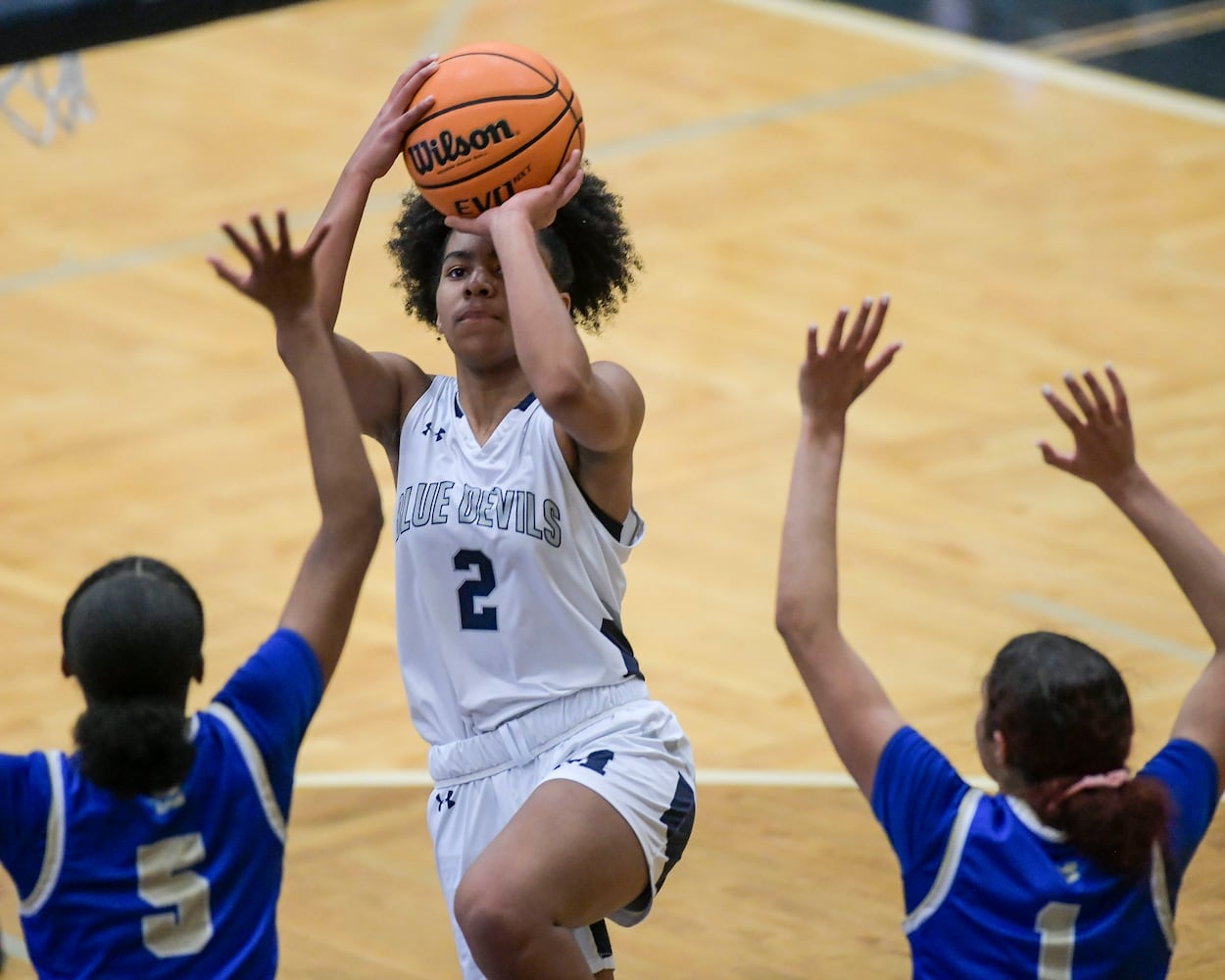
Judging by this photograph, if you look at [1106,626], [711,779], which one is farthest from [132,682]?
[1106,626]

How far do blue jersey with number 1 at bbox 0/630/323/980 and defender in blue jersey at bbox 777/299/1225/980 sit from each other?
85 centimetres

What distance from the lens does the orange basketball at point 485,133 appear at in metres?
4.29

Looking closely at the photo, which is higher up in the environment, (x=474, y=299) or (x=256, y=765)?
(x=474, y=299)

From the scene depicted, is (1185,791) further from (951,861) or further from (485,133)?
(485,133)

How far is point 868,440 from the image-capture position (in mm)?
8508

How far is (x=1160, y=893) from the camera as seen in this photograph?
305cm

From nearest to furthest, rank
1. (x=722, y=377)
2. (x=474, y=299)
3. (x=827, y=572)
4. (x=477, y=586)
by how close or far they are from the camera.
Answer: (x=827, y=572) < (x=477, y=586) < (x=474, y=299) < (x=722, y=377)

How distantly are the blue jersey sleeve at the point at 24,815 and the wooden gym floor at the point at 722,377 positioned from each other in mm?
2302

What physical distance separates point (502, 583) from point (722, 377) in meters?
4.98

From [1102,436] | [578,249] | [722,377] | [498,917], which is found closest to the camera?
[1102,436]

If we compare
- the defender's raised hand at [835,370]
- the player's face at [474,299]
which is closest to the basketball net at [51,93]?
the player's face at [474,299]

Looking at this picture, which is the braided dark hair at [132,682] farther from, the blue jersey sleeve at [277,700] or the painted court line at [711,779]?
the painted court line at [711,779]

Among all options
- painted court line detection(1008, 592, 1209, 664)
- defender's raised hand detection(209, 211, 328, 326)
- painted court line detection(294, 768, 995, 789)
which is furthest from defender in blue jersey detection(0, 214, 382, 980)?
painted court line detection(1008, 592, 1209, 664)

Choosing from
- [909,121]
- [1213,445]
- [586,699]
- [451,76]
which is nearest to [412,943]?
[586,699]
